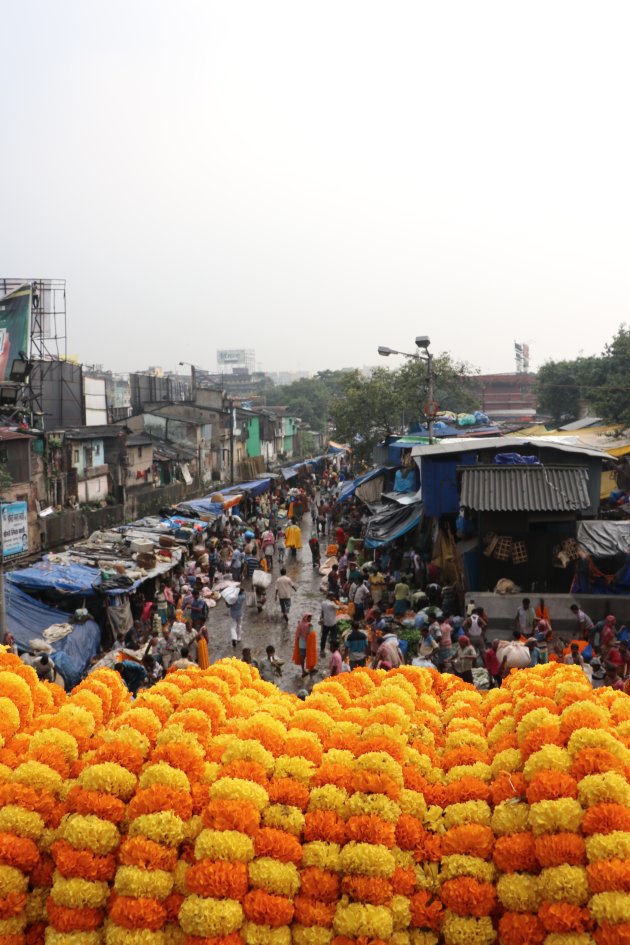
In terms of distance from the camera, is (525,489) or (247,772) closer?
(247,772)

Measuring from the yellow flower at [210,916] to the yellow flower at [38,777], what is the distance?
1.20 m

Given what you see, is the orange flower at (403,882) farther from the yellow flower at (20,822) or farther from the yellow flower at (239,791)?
the yellow flower at (20,822)

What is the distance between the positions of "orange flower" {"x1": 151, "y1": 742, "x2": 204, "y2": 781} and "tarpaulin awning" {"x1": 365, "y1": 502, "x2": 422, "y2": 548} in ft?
53.2

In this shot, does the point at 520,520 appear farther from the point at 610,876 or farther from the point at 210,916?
the point at 210,916

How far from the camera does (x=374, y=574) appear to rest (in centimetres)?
1977

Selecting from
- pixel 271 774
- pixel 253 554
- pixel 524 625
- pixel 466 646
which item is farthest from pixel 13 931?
pixel 253 554

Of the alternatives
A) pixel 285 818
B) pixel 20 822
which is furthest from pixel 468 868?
pixel 20 822

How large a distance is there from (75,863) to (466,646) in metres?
9.48

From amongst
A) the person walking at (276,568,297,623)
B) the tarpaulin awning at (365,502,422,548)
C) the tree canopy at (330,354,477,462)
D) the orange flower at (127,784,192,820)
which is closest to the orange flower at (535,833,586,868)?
the orange flower at (127,784,192,820)

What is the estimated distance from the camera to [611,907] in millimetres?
3789

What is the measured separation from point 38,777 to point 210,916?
1.44 metres

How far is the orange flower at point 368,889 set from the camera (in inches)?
163

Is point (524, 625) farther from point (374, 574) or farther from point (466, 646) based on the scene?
point (374, 574)

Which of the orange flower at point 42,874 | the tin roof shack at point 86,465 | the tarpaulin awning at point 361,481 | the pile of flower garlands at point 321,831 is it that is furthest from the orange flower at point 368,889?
the tin roof shack at point 86,465
